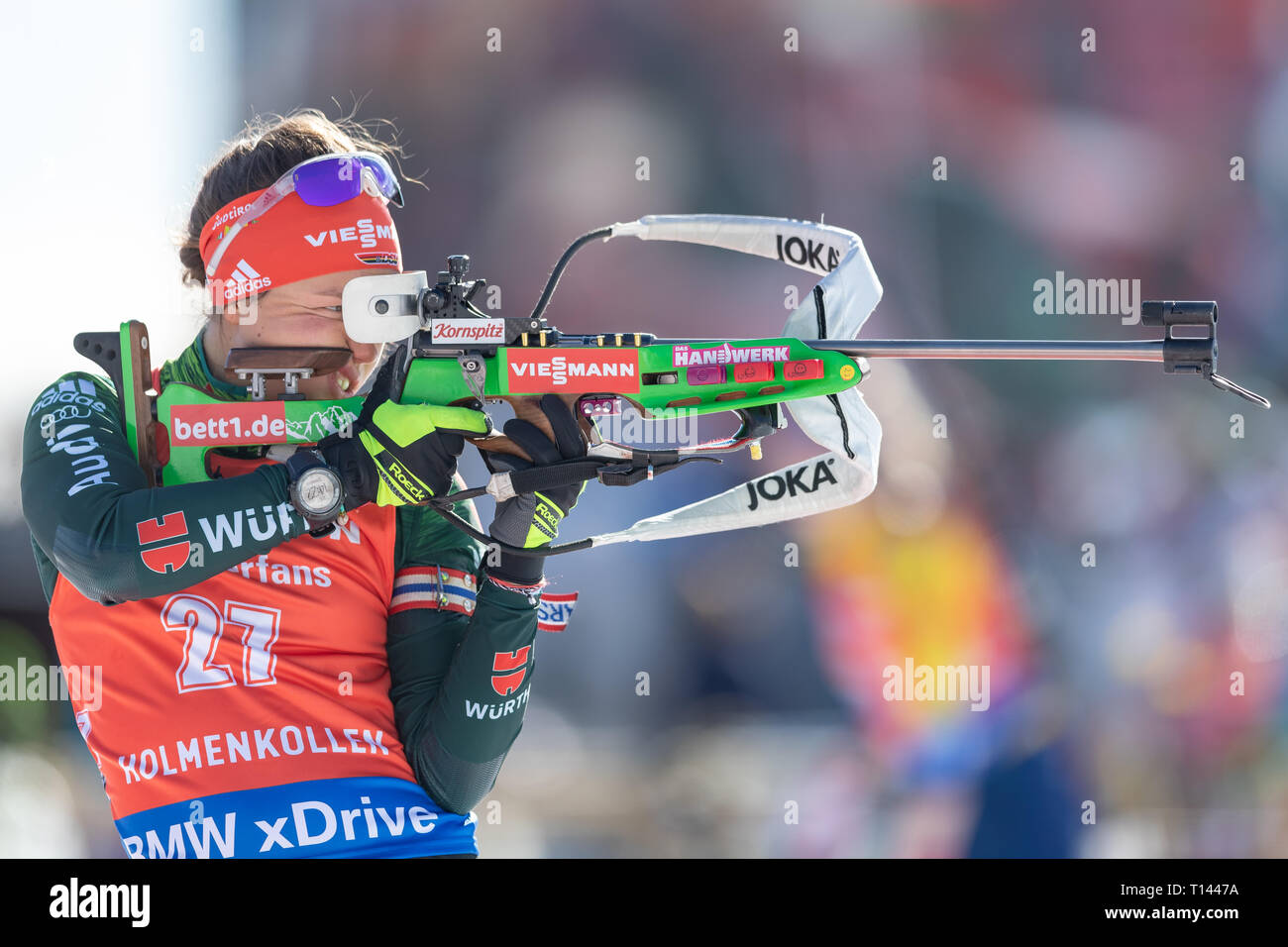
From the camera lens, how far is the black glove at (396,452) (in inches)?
74.8

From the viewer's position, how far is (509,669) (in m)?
1.98

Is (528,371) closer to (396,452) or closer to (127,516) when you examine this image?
(396,452)

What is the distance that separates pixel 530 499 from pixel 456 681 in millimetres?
321

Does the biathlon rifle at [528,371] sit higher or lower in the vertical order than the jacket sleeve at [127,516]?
higher

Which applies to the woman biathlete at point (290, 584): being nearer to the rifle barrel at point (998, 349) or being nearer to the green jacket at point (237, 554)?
the green jacket at point (237, 554)

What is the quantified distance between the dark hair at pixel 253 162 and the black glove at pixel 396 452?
48 cm

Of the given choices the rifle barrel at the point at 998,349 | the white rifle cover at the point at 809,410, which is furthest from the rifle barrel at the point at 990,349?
the white rifle cover at the point at 809,410

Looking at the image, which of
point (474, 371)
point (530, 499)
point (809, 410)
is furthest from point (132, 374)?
point (809, 410)

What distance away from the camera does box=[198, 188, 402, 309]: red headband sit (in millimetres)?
2027

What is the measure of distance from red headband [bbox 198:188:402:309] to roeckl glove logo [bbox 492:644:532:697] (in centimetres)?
68

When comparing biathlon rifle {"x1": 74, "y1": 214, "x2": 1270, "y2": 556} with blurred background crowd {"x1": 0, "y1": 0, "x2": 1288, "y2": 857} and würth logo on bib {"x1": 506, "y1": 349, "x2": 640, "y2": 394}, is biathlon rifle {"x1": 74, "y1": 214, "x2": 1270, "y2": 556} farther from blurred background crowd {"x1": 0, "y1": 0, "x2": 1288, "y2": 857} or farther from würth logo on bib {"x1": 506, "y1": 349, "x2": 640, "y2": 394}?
blurred background crowd {"x1": 0, "y1": 0, "x2": 1288, "y2": 857}

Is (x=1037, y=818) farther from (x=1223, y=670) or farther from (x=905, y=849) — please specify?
(x=1223, y=670)

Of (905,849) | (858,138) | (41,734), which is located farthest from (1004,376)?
(41,734)

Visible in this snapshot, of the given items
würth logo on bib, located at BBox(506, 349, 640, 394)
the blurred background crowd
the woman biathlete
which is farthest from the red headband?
the blurred background crowd
